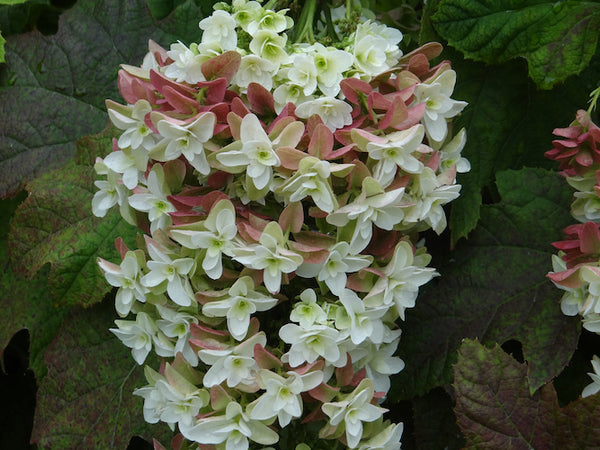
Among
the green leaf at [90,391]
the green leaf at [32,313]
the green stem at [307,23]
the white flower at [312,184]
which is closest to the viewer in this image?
the white flower at [312,184]

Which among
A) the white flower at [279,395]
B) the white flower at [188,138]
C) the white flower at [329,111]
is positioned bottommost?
the white flower at [279,395]

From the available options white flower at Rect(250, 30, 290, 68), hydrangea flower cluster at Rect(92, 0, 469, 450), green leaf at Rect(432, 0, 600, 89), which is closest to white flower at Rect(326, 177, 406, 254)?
hydrangea flower cluster at Rect(92, 0, 469, 450)

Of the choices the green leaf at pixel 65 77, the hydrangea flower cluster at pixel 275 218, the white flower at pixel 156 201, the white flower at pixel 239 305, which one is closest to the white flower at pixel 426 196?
the hydrangea flower cluster at pixel 275 218

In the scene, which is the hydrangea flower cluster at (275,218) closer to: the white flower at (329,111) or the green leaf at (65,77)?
the white flower at (329,111)

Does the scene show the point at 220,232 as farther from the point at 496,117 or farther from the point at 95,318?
the point at 496,117

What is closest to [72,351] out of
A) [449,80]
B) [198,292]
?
[198,292]
